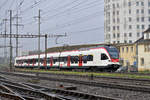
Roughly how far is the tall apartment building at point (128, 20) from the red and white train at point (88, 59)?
5300cm

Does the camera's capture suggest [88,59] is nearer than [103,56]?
No

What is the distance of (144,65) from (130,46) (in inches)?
351

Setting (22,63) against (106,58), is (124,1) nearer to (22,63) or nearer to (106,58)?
(22,63)

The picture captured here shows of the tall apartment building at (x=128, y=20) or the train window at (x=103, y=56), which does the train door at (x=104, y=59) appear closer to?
the train window at (x=103, y=56)

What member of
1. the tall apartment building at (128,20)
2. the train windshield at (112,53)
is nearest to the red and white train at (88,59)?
the train windshield at (112,53)

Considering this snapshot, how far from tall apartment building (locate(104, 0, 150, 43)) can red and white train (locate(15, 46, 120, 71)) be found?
53.0 metres

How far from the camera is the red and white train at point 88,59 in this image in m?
30.0

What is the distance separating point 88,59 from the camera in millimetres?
32469

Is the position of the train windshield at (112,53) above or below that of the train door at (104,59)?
above

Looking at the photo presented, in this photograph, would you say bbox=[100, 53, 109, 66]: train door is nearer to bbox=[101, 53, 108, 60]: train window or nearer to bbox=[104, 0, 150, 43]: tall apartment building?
bbox=[101, 53, 108, 60]: train window

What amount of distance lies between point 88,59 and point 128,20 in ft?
210

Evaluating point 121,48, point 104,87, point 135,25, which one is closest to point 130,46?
point 121,48

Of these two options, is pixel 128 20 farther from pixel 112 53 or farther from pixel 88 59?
pixel 112 53

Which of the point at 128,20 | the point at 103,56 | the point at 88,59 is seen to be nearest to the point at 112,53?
the point at 103,56
